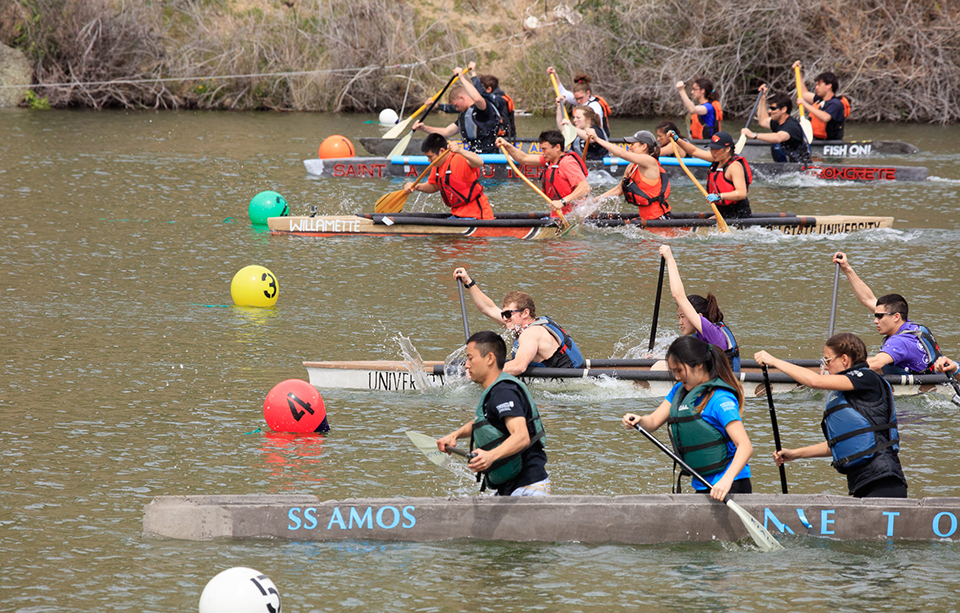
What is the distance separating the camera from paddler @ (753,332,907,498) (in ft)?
20.4

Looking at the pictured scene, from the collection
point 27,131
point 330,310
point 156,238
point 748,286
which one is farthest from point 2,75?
point 748,286

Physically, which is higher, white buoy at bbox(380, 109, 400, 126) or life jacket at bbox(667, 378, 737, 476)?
white buoy at bbox(380, 109, 400, 126)

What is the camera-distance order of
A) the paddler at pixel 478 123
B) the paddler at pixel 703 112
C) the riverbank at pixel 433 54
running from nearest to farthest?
the paddler at pixel 478 123 < the paddler at pixel 703 112 < the riverbank at pixel 433 54

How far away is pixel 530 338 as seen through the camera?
332 inches

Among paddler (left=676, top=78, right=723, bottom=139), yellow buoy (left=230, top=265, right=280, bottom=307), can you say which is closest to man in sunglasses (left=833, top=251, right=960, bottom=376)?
yellow buoy (left=230, top=265, right=280, bottom=307)

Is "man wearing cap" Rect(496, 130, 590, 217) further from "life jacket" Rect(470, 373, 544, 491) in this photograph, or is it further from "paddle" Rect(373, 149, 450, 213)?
"life jacket" Rect(470, 373, 544, 491)

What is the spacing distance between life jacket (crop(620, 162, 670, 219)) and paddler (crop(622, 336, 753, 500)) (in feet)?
28.4

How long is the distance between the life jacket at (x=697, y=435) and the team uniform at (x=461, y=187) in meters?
8.57

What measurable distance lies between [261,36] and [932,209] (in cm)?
1748

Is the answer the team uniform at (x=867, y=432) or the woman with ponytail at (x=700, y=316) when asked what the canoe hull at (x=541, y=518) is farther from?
the woman with ponytail at (x=700, y=316)

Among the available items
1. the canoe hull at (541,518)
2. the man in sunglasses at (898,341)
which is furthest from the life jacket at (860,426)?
the man in sunglasses at (898,341)

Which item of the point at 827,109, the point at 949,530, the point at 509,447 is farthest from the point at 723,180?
the point at 509,447

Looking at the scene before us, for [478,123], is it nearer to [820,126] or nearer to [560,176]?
[560,176]

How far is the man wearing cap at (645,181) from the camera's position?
14289 mm
